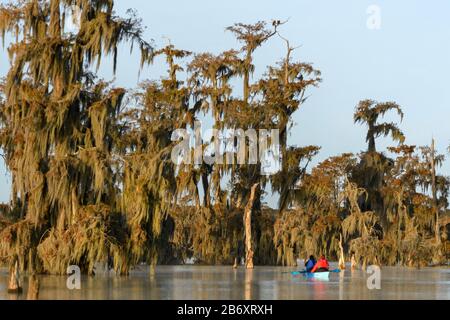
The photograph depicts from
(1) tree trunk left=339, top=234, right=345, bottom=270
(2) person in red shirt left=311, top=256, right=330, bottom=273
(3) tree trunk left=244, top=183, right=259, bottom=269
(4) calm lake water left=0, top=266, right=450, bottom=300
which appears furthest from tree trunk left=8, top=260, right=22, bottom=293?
(3) tree trunk left=244, top=183, right=259, bottom=269

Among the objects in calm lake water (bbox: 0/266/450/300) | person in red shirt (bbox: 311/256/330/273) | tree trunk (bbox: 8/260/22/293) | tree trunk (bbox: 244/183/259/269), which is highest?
Result: tree trunk (bbox: 244/183/259/269)

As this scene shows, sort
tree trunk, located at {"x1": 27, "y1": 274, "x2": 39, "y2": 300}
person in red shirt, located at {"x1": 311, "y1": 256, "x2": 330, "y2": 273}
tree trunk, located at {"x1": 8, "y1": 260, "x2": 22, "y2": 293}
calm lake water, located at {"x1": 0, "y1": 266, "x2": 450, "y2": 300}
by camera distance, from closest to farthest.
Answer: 1. tree trunk, located at {"x1": 27, "y1": 274, "x2": 39, "y2": 300}
2. calm lake water, located at {"x1": 0, "y1": 266, "x2": 450, "y2": 300}
3. tree trunk, located at {"x1": 8, "y1": 260, "x2": 22, "y2": 293}
4. person in red shirt, located at {"x1": 311, "y1": 256, "x2": 330, "y2": 273}

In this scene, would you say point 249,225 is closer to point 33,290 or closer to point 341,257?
point 341,257

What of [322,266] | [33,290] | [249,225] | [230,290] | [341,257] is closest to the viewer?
[33,290]

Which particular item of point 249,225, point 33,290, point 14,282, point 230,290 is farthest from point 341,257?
point 33,290

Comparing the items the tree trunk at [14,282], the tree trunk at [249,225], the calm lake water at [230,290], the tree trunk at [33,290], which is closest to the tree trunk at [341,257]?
the tree trunk at [249,225]

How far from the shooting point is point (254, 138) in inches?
1957

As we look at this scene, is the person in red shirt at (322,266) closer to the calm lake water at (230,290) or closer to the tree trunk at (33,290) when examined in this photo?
the calm lake water at (230,290)

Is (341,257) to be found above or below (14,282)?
above

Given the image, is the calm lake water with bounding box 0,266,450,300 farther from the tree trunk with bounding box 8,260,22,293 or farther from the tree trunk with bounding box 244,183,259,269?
the tree trunk with bounding box 244,183,259,269

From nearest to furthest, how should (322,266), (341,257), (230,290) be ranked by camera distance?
(230,290)
(322,266)
(341,257)

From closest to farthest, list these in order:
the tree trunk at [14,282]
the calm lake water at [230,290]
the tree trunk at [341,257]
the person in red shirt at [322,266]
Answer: the calm lake water at [230,290], the tree trunk at [14,282], the person in red shirt at [322,266], the tree trunk at [341,257]

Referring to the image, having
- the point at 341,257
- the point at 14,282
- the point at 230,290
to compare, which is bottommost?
the point at 230,290

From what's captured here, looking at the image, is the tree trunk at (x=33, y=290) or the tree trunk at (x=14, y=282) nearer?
the tree trunk at (x=33, y=290)
